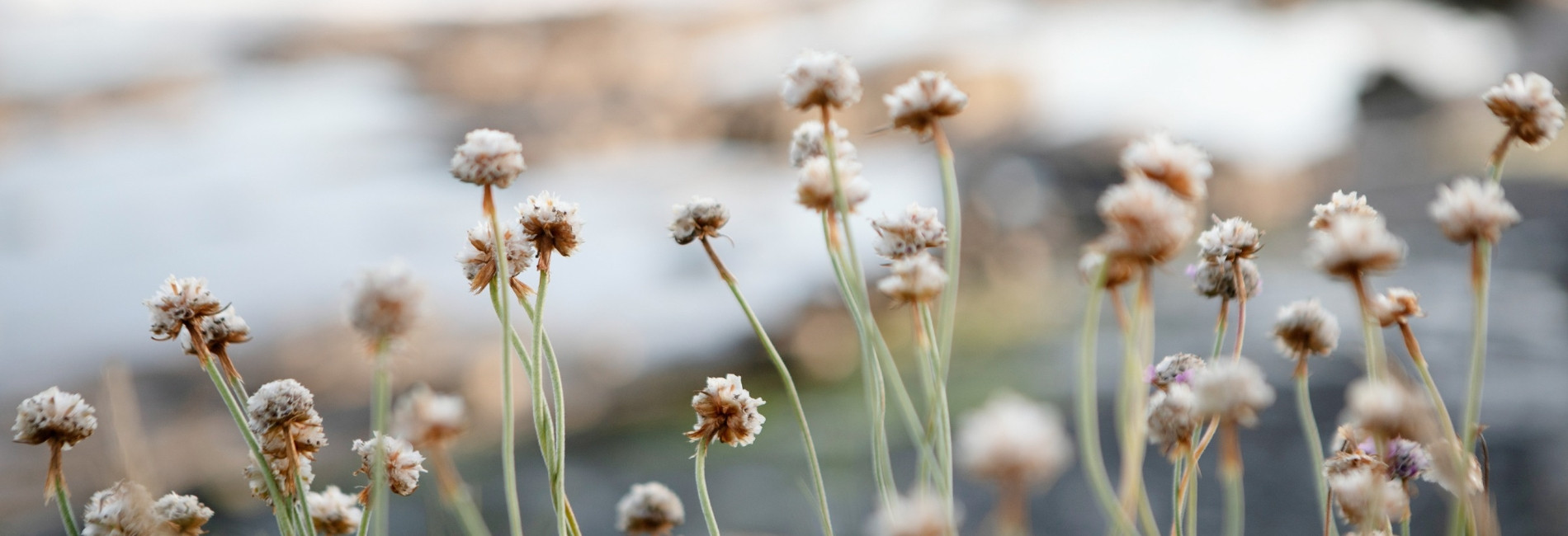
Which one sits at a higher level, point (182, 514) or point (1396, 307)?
point (1396, 307)

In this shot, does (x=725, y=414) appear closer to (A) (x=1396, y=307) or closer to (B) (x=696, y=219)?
(B) (x=696, y=219)

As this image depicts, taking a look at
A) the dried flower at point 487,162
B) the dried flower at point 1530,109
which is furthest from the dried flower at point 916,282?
the dried flower at point 1530,109

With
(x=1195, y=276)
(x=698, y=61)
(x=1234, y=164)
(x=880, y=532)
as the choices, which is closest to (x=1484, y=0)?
(x=1234, y=164)

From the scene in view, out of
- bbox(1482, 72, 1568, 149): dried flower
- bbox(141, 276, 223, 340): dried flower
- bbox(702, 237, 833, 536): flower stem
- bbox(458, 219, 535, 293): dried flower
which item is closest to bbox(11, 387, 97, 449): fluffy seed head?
bbox(141, 276, 223, 340): dried flower

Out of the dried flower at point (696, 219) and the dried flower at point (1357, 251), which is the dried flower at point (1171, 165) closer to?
the dried flower at point (1357, 251)

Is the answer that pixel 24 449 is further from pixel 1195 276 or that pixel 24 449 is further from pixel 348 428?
pixel 1195 276

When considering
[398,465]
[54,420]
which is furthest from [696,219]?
[54,420]
